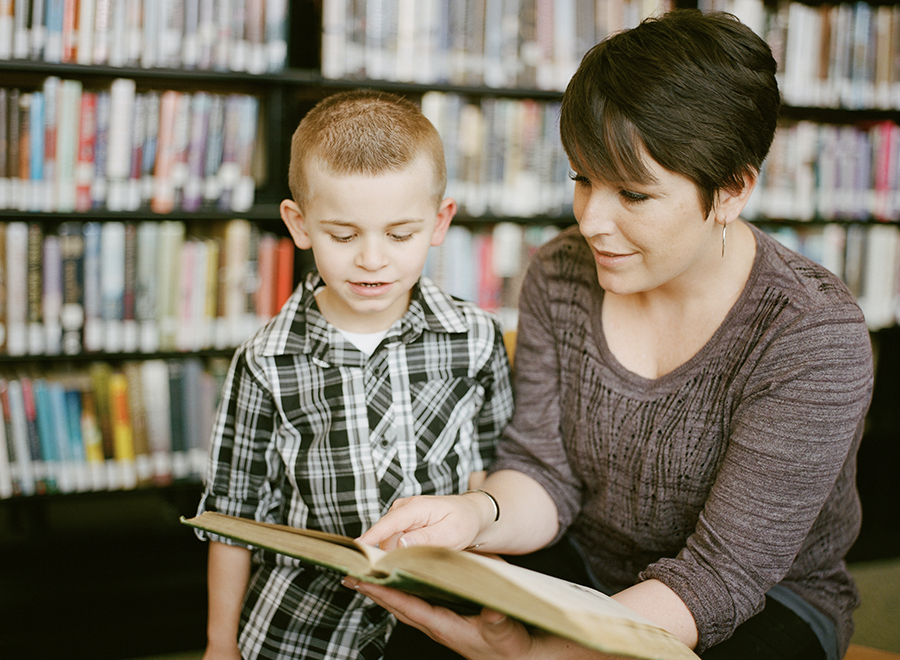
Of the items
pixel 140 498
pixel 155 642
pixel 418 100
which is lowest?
pixel 155 642

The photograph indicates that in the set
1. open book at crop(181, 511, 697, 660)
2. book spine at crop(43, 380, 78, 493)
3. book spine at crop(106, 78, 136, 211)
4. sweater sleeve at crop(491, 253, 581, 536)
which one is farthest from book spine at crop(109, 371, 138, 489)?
open book at crop(181, 511, 697, 660)

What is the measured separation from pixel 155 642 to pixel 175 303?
0.85 meters

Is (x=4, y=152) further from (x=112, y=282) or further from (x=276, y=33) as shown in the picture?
(x=276, y=33)

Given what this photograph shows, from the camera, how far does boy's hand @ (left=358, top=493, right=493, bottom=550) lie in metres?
0.83

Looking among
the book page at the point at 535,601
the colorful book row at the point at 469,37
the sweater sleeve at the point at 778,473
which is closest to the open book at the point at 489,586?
the book page at the point at 535,601

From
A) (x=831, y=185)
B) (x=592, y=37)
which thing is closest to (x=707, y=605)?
(x=592, y=37)

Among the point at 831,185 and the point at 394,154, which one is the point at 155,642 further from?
the point at 831,185

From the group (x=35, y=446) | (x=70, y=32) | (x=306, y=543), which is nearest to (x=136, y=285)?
(x=35, y=446)

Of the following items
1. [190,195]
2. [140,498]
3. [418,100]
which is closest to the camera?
[190,195]

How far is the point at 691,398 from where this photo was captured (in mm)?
992

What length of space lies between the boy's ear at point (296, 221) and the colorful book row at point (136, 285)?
793mm

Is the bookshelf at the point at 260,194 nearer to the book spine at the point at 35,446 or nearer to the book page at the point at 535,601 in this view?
the book spine at the point at 35,446

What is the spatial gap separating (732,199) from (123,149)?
1.40 metres

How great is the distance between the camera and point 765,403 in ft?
2.97
